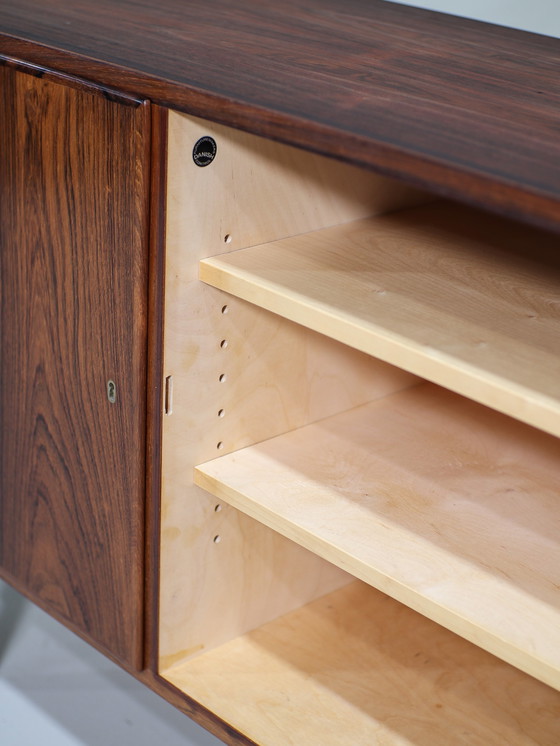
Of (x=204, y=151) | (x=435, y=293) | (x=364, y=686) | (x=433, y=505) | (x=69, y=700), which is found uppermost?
(x=204, y=151)

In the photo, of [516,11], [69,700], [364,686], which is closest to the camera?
[364,686]

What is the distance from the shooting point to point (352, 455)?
1.11m

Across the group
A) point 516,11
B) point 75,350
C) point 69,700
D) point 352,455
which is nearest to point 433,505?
point 352,455

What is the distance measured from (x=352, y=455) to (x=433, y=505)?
112mm

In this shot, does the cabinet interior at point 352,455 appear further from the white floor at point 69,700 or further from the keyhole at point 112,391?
the white floor at point 69,700

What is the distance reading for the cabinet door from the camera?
3.15ft

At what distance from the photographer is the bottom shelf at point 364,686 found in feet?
3.68

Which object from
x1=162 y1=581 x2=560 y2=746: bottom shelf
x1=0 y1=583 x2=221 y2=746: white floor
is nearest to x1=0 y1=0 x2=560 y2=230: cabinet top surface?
x1=162 y1=581 x2=560 y2=746: bottom shelf

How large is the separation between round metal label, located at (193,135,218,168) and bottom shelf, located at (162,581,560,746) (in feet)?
1.76

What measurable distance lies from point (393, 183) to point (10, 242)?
0.39 meters

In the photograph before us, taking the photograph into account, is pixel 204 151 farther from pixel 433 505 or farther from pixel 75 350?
pixel 433 505

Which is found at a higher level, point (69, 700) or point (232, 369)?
point (232, 369)

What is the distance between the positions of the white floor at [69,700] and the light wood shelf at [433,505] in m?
0.44

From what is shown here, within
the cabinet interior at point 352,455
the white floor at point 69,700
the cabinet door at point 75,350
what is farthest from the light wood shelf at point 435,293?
the white floor at point 69,700
